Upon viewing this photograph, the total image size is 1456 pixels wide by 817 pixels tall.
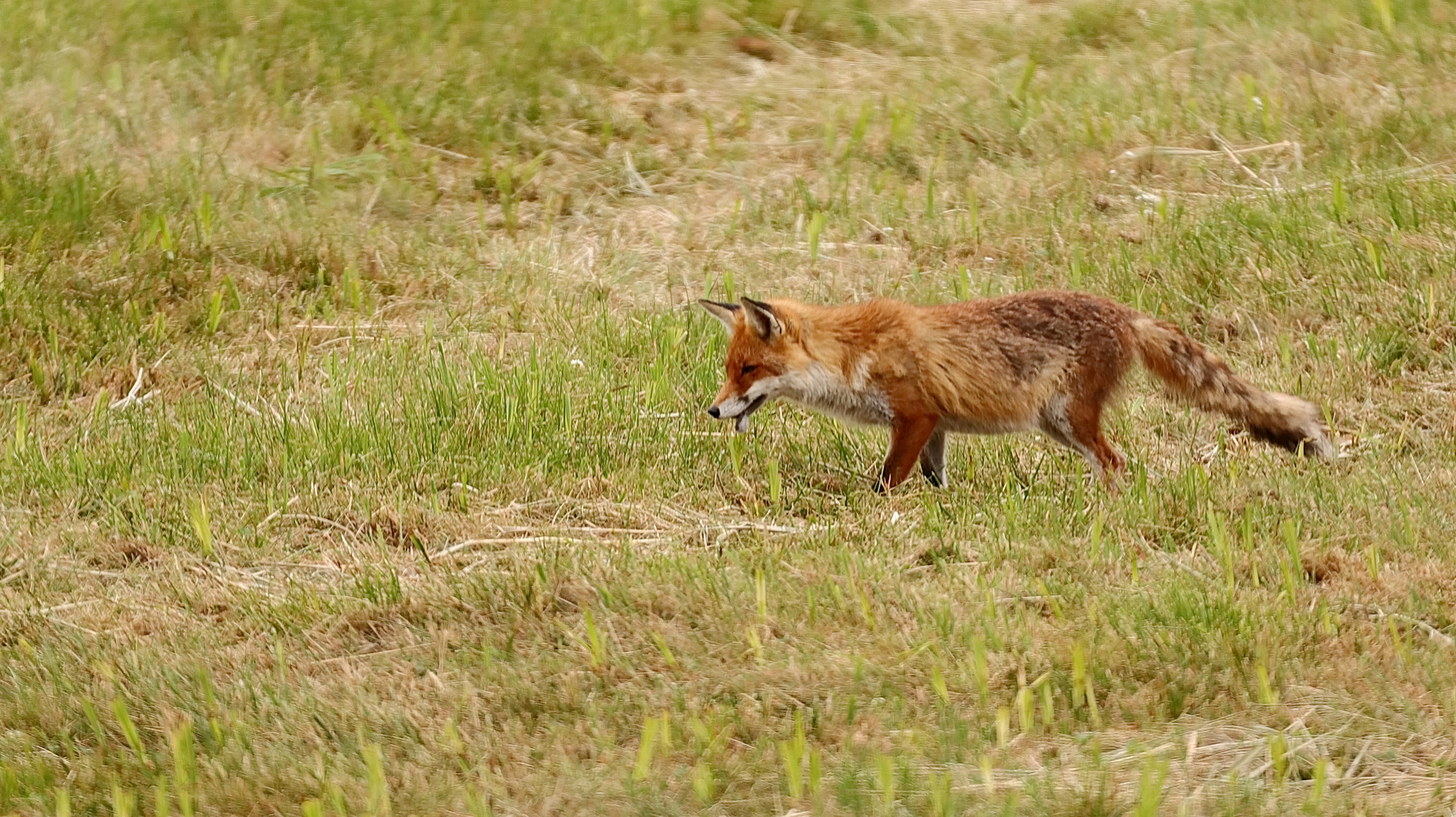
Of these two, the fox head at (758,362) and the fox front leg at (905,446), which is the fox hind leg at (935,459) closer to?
the fox front leg at (905,446)

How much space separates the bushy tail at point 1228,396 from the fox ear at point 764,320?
155cm

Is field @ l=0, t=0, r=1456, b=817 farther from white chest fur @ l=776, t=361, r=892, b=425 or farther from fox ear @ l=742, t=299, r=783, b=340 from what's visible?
fox ear @ l=742, t=299, r=783, b=340

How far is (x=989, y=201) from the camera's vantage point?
10461 mm

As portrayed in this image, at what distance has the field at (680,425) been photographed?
4949mm

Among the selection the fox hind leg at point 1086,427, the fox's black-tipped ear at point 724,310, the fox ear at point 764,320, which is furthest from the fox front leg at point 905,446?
the fox's black-tipped ear at point 724,310

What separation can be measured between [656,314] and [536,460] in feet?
6.60

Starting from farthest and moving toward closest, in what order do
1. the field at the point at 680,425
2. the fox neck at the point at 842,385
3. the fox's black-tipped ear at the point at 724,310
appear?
the fox's black-tipped ear at the point at 724,310 → the fox neck at the point at 842,385 → the field at the point at 680,425

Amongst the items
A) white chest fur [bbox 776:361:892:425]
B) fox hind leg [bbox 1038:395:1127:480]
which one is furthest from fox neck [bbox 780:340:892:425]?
fox hind leg [bbox 1038:395:1127:480]

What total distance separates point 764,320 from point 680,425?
0.85 metres

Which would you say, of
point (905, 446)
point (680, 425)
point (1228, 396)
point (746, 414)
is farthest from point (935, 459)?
point (1228, 396)

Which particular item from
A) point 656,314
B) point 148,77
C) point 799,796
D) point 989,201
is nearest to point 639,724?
point 799,796

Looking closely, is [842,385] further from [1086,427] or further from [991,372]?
[1086,427]

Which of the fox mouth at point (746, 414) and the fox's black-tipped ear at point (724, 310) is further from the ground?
the fox's black-tipped ear at point (724, 310)

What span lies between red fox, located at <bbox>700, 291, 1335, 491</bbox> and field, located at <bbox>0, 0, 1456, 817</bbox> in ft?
0.74
